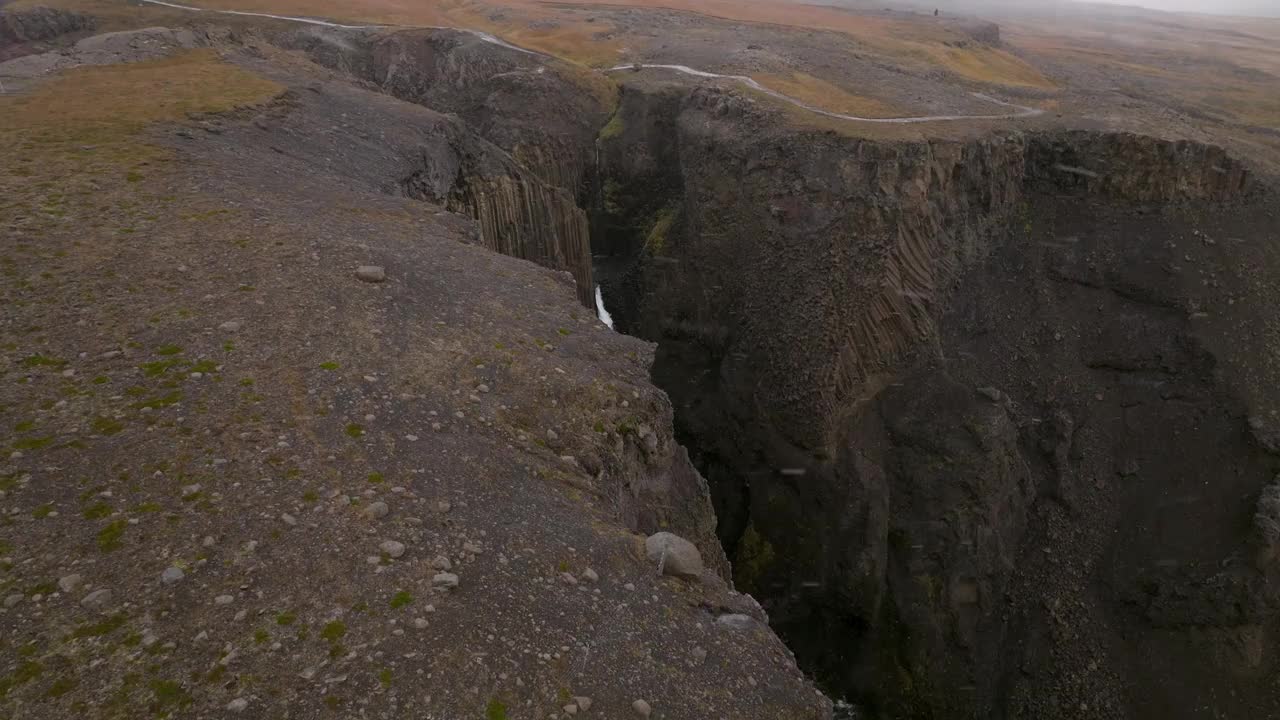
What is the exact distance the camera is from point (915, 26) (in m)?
77.8

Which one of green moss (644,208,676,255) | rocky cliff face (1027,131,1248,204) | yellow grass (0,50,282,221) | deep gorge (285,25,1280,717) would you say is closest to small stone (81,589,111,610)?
yellow grass (0,50,282,221)

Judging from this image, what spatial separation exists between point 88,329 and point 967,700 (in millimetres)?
32847

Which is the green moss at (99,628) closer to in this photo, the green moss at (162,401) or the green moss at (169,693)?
the green moss at (169,693)

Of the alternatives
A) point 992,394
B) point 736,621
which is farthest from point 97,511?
point 992,394

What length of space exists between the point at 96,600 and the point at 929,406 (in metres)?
A: 32.5

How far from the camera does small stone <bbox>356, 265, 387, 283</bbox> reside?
16.7 metres

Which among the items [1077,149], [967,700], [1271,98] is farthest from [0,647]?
[1271,98]

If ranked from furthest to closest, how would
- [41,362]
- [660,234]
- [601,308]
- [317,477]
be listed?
[601,308], [660,234], [41,362], [317,477]

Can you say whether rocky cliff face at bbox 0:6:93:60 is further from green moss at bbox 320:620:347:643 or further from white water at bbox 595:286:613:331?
green moss at bbox 320:620:347:643

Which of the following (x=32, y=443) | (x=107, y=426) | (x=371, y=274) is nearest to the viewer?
(x=32, y=443)

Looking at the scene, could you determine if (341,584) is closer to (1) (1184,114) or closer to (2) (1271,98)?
(1) (1184,114)

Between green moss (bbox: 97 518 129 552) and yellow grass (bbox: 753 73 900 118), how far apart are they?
1499 inches

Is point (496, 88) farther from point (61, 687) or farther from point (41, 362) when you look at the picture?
point (61, 687)

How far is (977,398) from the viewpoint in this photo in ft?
111
